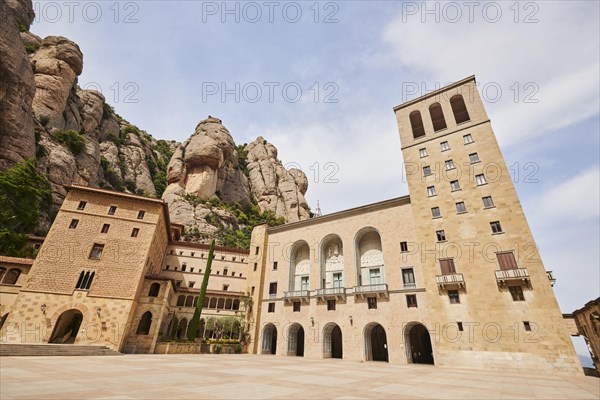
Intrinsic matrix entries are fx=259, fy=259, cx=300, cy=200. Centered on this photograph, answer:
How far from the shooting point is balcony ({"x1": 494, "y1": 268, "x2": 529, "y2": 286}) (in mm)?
21266

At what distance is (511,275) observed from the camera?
849 inches

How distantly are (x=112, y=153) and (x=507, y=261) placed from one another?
81.4 m

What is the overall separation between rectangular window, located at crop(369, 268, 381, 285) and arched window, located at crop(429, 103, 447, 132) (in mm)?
20008

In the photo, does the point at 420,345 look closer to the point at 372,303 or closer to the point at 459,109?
the point at 372,303

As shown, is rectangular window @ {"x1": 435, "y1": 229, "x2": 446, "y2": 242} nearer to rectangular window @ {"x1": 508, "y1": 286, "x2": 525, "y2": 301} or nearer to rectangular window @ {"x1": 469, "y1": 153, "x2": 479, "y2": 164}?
rectangular window @ {"x1": 508, "y1": 286, "x2": 525, "y2": 301}

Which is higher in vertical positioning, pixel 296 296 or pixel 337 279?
pixel 337 279

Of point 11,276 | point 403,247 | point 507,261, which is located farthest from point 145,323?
point 507,261

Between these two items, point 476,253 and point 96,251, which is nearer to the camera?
point 476,253

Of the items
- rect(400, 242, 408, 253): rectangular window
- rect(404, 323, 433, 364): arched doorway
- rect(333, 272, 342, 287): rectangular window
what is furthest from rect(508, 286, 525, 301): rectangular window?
rect(333, 272, 342, 287): rectangular window

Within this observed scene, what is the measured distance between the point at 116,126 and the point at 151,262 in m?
61.2

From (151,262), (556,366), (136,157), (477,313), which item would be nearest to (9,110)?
(151,262)

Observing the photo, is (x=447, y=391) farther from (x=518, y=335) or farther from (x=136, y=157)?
(x=136, y=157)

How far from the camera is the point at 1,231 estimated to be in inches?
1151

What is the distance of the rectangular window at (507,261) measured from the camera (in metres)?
22.3
